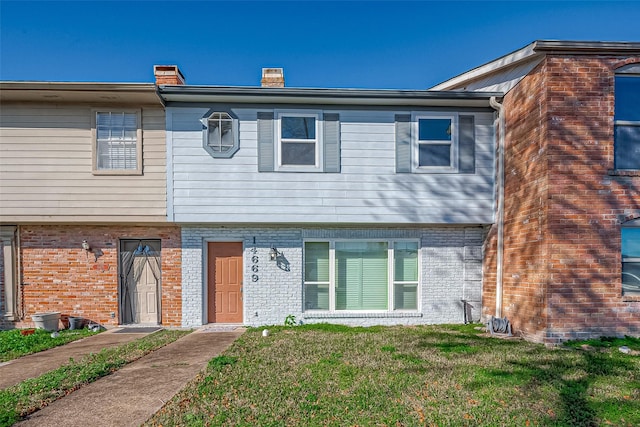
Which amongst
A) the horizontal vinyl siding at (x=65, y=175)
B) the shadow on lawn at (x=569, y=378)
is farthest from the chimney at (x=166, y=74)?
the shadow on lawn at (x=569, y=378)

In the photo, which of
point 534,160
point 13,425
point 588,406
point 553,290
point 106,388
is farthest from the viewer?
point 534,160

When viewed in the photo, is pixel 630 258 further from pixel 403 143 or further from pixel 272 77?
pixel 272 77

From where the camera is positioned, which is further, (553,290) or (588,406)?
(553,290)


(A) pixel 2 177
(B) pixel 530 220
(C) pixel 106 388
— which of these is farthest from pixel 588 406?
(A) pixel 2 177

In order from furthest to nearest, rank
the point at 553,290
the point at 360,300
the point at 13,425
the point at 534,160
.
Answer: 1. the point at 360,300
2. the point at 534,160
3. the point at 553,290
4. the point at 13,425

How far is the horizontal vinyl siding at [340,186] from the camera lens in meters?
8.38

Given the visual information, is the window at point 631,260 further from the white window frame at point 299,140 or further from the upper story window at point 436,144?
the white window frame at point 299,140

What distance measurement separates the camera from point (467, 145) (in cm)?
867

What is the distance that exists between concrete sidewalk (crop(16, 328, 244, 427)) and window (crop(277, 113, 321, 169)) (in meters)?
4.25

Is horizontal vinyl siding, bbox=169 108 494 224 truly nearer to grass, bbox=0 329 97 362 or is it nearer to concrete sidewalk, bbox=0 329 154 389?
concrete sidewalk, bbox=0 329 154 389

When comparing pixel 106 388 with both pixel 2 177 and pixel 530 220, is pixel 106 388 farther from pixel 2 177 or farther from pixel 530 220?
pixel 530 220

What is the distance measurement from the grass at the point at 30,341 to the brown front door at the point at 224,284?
2.66m

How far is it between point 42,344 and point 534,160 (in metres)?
10.3

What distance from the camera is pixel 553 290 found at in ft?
22.6
